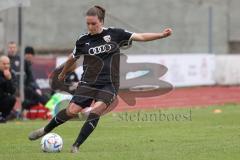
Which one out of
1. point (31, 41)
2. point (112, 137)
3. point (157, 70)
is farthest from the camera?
point (31, 41)

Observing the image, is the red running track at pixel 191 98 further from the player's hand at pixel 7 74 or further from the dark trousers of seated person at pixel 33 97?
the player's hand at pixel 7 74

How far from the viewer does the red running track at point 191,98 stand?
2204 cm

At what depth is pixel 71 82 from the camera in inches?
696

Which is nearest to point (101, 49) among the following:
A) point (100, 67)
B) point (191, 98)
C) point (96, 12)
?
point (100, 67)

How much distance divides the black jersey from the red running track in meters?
9.32

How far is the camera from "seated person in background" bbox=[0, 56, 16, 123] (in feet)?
51.9

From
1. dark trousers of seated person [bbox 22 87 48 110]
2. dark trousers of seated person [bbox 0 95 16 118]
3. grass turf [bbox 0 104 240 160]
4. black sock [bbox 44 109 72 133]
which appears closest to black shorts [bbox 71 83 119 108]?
black sock [bbox 44 109 72 133]

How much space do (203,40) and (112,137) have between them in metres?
27.0

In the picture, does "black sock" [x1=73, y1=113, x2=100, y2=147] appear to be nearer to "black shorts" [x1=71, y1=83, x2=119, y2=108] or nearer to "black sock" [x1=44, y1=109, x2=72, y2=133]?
"black shorts" [x1=71, y1=83, x2=119, y2=108]

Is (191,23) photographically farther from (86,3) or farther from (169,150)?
(169,150)

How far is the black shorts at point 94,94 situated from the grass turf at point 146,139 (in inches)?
28.5

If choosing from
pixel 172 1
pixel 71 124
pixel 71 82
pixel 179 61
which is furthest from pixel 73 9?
pixel 71 124

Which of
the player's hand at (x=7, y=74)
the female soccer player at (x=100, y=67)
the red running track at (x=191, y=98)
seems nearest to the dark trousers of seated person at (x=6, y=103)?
the player's hand at (x=7, y=74)

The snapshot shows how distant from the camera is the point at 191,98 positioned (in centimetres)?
2512
